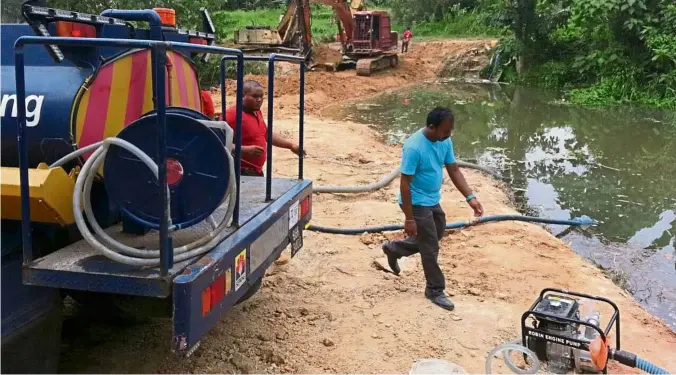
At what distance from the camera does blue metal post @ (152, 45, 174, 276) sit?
243cm

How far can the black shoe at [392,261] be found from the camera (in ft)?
16.3

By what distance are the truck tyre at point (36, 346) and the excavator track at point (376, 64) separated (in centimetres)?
1990

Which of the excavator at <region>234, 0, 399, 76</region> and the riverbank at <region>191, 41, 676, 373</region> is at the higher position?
the excavator at <region>234, 0, 399, 76</region>

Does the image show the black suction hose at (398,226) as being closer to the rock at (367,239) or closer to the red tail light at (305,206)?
the rock at (367,239)

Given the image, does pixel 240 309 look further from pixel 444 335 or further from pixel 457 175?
pixel 457 175

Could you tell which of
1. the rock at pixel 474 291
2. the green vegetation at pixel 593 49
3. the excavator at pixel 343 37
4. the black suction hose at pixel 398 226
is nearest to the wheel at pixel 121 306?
the black suction hose at pixel 398 226

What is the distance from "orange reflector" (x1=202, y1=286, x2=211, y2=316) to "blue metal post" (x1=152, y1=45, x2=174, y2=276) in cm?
21

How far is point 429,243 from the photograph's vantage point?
15.2 feet

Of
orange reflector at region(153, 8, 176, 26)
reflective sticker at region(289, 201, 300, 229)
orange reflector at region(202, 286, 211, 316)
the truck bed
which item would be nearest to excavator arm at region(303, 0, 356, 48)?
orange reflector at region(153, 8, 176, 26)

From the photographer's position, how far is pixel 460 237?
6391 mm

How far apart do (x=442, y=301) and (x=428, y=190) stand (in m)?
0.83

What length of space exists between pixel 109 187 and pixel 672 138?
13.4 metres

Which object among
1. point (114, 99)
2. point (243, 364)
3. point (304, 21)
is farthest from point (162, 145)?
point (304, 21)

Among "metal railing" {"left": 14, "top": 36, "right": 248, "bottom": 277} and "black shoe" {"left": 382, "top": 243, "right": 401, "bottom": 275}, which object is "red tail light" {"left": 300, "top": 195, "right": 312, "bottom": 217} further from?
"metal railing" {"left": 14, "top": 36, "right": 248, "bottom": 277}
